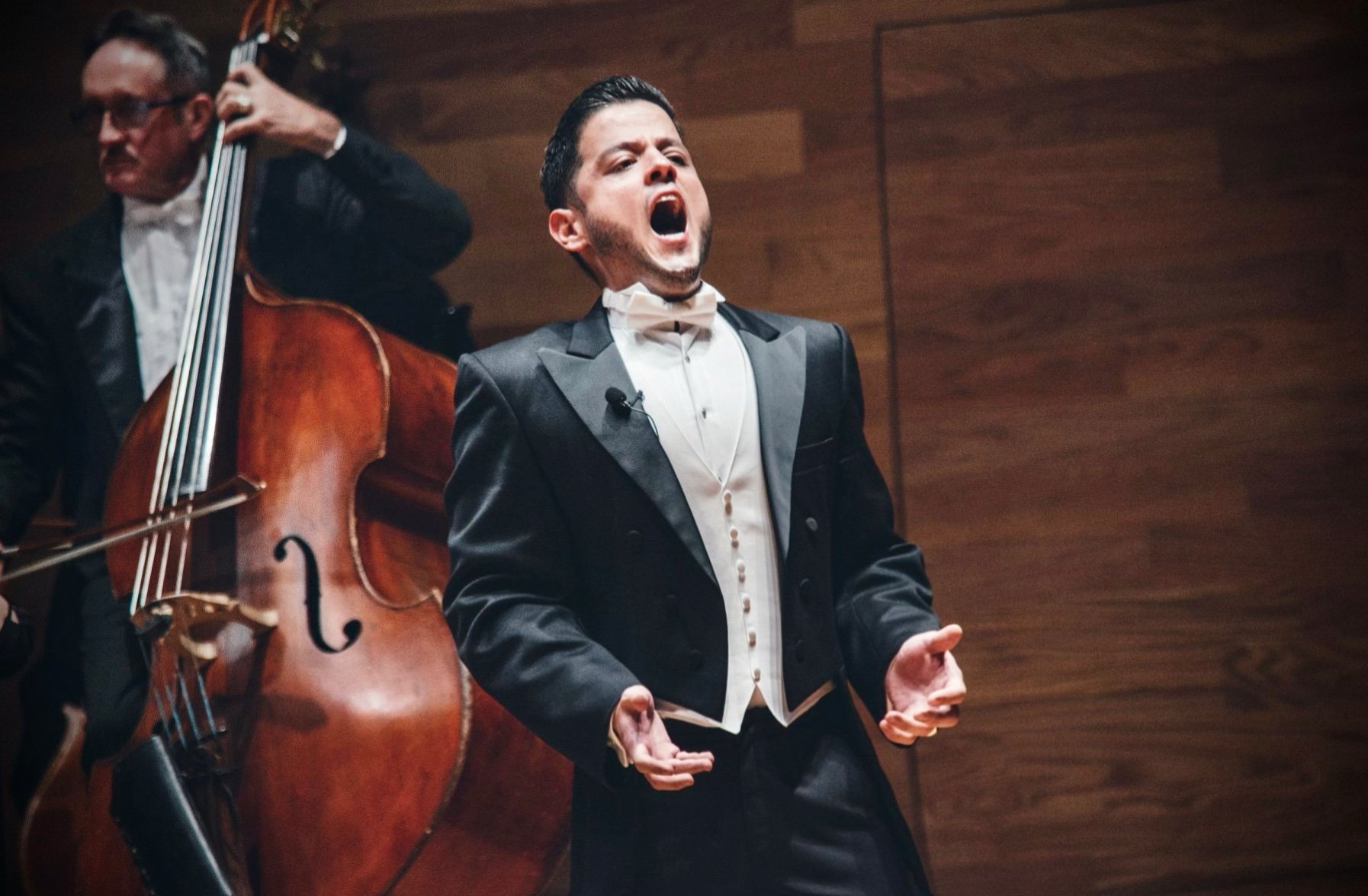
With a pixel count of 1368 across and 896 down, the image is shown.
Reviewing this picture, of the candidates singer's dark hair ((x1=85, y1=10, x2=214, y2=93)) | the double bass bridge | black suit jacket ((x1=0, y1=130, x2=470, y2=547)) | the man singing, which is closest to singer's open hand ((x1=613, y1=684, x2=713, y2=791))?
the man singing

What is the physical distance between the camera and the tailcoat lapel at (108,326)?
2.01 metres

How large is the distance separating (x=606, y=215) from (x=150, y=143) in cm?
96

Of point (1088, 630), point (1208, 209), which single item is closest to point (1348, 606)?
point (1088, 630)

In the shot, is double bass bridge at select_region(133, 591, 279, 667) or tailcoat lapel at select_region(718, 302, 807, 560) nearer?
tailcoat lapel at select_region(718, 302, 807, 560)

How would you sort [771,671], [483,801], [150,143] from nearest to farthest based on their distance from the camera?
[771,671] → [483,801] → [150,143]

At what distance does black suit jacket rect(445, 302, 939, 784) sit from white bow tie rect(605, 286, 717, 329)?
4cm

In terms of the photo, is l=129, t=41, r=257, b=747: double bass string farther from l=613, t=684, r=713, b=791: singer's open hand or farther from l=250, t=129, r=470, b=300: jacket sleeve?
l=613, t=684, r=713, b=791: singer's open hand

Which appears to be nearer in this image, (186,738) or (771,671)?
(771,671)

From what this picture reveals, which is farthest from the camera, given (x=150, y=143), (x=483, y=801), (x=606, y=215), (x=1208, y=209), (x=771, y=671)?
(x=1208, y=209)

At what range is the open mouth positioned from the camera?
1.43 metres

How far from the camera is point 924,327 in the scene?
222 centimetres

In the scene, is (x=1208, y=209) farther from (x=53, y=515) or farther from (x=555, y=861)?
(x=53, y=515)

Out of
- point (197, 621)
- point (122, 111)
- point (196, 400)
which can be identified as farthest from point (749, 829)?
point (122, 111)

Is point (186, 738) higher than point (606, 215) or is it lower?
lower
